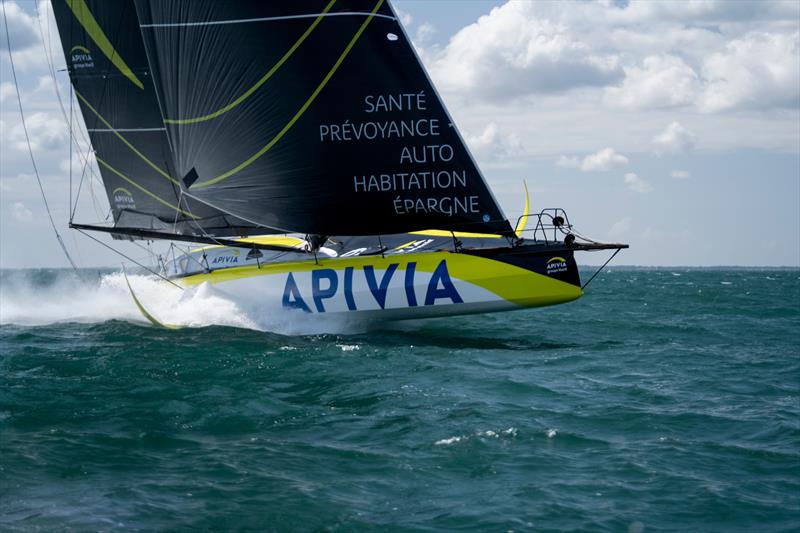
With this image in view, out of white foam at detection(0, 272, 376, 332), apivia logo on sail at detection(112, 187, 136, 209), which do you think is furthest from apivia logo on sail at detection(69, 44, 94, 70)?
white foam at detection(0, 272, 376, 332)

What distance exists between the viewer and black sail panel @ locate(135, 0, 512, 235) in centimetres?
1576

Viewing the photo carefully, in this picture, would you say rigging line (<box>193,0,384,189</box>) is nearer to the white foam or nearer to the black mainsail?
the black mainsail

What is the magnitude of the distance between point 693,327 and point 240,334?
9.91 m

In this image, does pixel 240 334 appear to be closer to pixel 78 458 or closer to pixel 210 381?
pixel 210 381

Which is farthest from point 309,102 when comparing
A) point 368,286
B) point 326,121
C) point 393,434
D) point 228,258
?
point 393,434

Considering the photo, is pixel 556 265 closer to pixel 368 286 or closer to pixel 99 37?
pixel 368 286

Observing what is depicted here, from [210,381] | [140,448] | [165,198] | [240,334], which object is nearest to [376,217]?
[240,334]

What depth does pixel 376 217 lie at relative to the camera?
1622 centimetres

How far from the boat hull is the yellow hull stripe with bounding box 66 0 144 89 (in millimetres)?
7212

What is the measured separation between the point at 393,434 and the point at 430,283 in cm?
693

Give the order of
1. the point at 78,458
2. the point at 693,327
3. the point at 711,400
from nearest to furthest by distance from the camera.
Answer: the point at 78,458
the point at 711,400
the point at 693,327

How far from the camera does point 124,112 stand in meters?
20.8

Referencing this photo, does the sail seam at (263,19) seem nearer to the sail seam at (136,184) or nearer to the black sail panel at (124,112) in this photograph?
the black sail panel at (124,112)

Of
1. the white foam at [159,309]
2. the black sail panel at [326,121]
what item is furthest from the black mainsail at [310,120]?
the white foam at [159,309]
